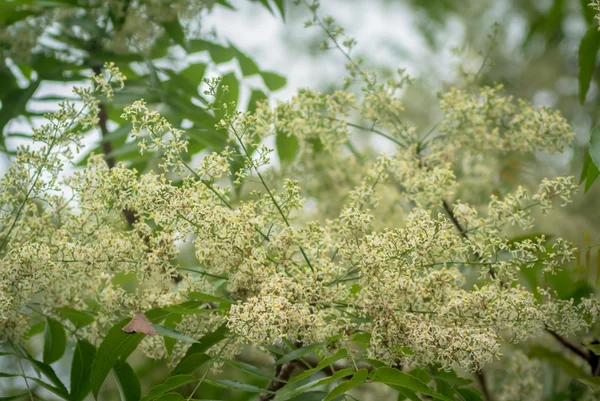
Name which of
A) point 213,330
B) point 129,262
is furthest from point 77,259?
point 213,330

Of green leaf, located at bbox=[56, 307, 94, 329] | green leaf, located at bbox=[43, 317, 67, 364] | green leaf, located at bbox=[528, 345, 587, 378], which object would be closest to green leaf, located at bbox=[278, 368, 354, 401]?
green leaf, located at bbox=[56, 307, 94, 329]

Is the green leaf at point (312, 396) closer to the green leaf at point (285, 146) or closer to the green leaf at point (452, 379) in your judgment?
the green leaf at point (452, 379)

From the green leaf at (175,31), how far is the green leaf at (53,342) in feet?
3.38

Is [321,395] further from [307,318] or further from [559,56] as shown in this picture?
[559,56]

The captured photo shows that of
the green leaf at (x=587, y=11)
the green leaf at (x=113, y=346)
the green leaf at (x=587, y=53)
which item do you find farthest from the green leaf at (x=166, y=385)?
the green leaf at (x=587, y=11)

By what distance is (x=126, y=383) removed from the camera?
1344 mm

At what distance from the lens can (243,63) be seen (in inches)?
87.5

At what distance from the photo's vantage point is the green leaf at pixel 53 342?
4.91 feet

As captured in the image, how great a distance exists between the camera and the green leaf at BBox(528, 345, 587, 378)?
5.50 feet

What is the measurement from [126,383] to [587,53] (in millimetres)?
1259

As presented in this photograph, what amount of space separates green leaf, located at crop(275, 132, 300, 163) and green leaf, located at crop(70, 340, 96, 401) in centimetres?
93

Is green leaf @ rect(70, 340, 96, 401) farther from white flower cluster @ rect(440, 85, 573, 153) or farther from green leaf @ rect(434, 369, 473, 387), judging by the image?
white flower cluster @ rect(440, 85, 573, 153)

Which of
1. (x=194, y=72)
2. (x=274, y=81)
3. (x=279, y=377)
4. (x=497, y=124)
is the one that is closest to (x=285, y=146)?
(x=274, y=81)

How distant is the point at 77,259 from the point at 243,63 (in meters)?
1.16
